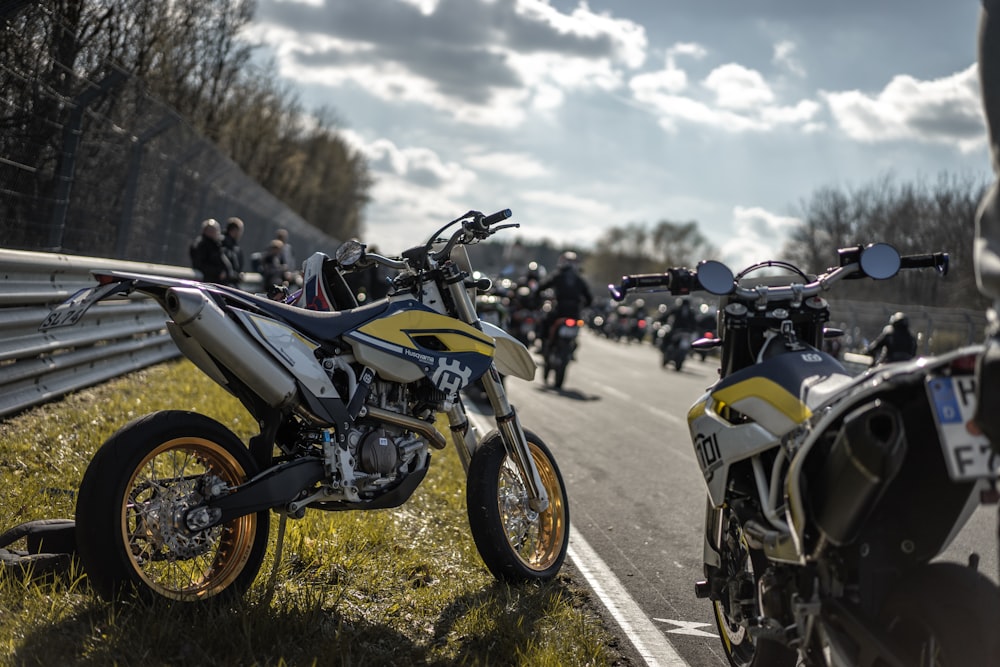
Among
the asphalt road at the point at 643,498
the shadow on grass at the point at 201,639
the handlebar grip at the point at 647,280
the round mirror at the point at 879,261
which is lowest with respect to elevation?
the shadow on grass at the point at 201,639

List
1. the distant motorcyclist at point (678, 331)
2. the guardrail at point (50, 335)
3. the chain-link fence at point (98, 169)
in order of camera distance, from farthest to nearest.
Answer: the distant motorcyclist at point (678, 331), the chain-link fence at point (98, 169), the guardrail at point (50, 335)

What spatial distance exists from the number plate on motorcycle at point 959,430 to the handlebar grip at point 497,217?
2445mm

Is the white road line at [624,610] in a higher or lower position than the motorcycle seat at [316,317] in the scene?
lower

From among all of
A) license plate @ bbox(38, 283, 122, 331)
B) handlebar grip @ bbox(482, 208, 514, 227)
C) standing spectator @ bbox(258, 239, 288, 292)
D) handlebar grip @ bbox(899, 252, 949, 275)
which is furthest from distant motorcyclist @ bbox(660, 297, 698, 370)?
license plate @ bbox(38, 283, 122, 331)

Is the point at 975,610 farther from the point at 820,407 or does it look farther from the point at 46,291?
the point at 46,291

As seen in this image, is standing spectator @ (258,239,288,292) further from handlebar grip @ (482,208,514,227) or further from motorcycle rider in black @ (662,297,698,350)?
handlebar grip @ (482,208,514,227)

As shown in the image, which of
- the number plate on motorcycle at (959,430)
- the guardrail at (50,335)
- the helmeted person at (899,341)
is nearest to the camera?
the number plate on motorcycle at (959,430)

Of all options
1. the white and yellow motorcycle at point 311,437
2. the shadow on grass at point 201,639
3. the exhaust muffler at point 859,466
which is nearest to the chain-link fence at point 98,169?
the white and yellow motorcycle at point 311,437

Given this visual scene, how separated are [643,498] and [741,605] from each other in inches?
163

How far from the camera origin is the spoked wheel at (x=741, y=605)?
3.31 metres

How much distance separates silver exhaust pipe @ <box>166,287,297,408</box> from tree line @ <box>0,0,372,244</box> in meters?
4.45

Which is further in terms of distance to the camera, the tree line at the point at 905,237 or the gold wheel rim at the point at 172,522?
the tree line at the point at 905,237

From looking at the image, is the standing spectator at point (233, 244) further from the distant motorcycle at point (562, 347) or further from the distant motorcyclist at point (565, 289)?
the distant motorcycle at point (562, 347)

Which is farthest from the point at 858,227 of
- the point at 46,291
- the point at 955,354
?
the point at 955,354
